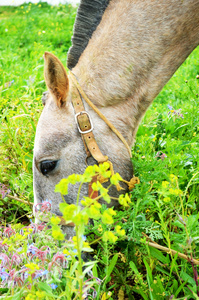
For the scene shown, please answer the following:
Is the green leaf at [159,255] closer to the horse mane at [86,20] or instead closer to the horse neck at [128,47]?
the horse neck at [128,47]

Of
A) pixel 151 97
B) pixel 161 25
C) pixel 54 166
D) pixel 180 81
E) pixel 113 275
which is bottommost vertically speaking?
pixel 180 81

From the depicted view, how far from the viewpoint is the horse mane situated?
7.20ft

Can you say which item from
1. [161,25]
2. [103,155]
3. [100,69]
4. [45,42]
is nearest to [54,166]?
[103,155]

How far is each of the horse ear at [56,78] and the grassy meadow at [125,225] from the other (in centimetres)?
69

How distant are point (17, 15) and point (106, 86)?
10.7 meters

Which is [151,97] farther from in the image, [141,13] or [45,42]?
[45,42]

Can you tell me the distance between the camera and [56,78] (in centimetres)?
205

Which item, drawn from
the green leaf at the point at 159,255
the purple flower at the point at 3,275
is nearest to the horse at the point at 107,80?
the green leaf at the point at 159,255

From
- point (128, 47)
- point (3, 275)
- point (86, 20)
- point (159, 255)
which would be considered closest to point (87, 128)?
point (128, 47)

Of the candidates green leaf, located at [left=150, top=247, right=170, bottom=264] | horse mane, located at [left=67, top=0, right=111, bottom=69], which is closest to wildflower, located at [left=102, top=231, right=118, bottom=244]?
green leaf, located at [left=150, top=247, right=170, bottom=264]

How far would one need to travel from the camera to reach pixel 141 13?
2.15 m

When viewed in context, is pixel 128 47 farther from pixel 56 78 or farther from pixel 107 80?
pixel 56 78

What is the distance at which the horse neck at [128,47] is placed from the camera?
2.13 meters

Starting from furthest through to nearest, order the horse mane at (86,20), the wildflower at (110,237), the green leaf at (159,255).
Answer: the horse mane at (86,20) < the green leaf at (159,255) < the wildflower at (110,237)
